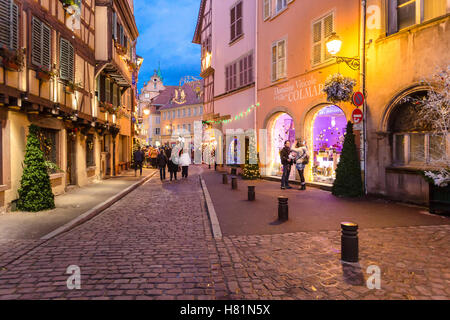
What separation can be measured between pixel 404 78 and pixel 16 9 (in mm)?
10576

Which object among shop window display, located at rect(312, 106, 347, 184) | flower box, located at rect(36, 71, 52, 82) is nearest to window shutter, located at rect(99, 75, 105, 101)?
flower box, located at rect(36, 71, 52, 82)

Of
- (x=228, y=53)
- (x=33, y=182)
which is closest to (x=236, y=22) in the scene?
(x=228, y=53)

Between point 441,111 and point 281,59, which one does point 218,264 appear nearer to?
point 441,111

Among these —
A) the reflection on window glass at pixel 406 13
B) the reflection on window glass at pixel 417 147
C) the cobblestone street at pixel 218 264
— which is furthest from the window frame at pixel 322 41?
the cobblestone street at pixel 218 264

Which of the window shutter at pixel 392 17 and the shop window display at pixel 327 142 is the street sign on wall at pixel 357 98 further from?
the shop window display at pixel 327 142

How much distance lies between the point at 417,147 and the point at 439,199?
2091 mm

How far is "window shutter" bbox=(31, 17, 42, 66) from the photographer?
29.3ft

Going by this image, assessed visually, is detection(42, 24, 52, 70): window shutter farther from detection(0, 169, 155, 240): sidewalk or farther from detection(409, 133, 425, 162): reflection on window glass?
detection(409, 133, 425, 162): reflection on window glass

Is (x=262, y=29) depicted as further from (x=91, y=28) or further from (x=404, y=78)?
(x=404, y=78)

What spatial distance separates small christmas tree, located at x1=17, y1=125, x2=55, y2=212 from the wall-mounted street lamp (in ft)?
29.9

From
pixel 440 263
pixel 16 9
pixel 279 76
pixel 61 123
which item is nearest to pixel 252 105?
pixel 279 76

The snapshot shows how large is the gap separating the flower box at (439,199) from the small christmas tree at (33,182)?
969 cm

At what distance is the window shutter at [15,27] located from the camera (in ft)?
25.9

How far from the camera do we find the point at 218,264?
444 centimetres
